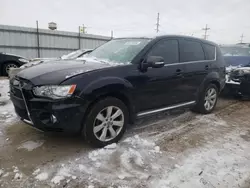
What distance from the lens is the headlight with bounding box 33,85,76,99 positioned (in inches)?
104

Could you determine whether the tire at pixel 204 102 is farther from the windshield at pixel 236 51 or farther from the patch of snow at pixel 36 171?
the windshield at pixel 236 51

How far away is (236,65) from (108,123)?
19.5 ft

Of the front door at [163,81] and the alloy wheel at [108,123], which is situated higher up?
the front door at [163,81]

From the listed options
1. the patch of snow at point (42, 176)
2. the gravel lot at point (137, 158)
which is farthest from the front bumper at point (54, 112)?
the patch of snow at point (42, 176)

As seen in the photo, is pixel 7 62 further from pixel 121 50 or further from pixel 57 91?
pixel 57 91

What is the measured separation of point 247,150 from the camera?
128 inches

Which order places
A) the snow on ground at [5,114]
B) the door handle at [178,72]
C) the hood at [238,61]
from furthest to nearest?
the hood at [238,61], the door handle at [178,72], the snow on ground at [5,114]

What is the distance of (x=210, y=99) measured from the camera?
4957 millimetres

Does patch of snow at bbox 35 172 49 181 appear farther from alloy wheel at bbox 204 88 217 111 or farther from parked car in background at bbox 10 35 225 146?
alloy wheel at bbox 204 88 217 111

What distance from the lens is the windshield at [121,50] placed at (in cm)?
348

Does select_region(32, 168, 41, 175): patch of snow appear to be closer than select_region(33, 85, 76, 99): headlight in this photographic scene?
Yes

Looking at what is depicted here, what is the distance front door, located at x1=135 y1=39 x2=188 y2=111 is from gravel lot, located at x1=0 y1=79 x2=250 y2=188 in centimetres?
53

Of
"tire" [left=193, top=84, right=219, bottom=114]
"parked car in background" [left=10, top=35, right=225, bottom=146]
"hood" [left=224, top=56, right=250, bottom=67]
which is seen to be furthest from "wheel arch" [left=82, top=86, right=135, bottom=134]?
"hood" [left=224, top=56, right=250, bottom=67]

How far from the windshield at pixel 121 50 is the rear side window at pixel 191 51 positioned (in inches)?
34.7
